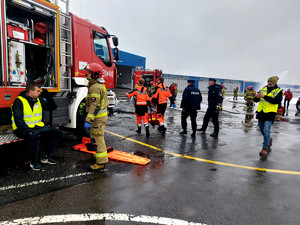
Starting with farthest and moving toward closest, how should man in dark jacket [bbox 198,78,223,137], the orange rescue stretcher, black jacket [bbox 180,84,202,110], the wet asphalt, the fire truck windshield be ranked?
man in dark jacket [bbox 198,78,223,137] → black jacket [bbox 180,84,202,110] → the fire truck windshield → the orange rescue stretcher → the wet asphalt

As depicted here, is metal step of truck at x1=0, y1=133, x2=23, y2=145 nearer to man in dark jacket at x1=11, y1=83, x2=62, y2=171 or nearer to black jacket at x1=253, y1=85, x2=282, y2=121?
man in dark jacket at x1=11, y1=83, x2=62, y2=171

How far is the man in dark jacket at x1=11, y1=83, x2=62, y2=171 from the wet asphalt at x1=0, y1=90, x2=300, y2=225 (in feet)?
1.23

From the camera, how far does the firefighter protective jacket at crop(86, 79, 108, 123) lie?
160 inches

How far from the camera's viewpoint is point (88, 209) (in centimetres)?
289

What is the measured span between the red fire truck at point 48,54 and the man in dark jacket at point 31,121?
42cm

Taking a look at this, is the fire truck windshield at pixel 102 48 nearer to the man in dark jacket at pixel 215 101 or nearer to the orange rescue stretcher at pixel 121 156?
the orange rescue stretcher at pixel 121 156

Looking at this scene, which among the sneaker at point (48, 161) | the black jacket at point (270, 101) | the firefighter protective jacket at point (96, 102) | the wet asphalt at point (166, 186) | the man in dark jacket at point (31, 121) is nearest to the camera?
the wet asphalt at point (166, 186)

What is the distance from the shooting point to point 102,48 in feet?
22.1

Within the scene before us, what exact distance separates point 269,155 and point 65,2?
6129mm

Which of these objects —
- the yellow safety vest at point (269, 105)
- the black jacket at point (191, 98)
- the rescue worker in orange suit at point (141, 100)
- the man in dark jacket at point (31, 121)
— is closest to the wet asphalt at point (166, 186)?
the man in dark jacket at point (31, 121)

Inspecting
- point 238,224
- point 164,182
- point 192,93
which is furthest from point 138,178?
point 192,93

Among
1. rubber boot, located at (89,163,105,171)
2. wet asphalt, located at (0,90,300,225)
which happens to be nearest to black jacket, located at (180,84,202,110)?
wet asphalt, located at (0,90,300,225)

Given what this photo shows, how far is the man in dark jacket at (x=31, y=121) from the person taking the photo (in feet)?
12.8

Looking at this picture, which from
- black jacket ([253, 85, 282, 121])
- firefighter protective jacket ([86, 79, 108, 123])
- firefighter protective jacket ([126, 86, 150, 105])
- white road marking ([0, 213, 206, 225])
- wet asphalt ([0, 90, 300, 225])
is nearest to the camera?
white road marking ([0, 213, 206, 225])
